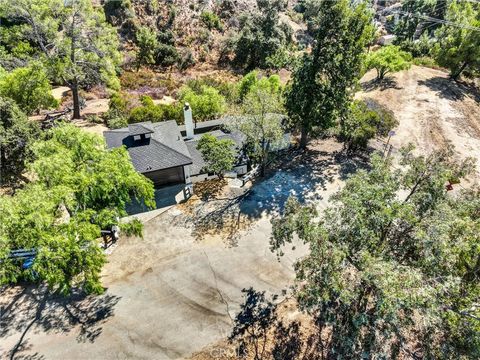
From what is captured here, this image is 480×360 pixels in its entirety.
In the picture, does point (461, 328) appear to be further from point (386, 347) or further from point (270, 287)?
point (270, 287)

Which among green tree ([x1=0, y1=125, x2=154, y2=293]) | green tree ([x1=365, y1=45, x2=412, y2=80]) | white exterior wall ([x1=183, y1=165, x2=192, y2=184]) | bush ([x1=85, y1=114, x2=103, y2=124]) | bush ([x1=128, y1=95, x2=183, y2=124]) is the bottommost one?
white exterior wall ([x1=183, y1=165, x2=192, y2=184])

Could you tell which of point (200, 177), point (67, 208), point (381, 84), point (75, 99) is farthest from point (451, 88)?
point (67, 208)

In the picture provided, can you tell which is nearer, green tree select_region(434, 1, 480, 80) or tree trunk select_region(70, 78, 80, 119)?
tree trunk select_region(70, 78, 80, 119)

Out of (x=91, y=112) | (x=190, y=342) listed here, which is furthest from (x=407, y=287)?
(x=91, y=112)

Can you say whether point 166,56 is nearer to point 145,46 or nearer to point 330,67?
point 145,46

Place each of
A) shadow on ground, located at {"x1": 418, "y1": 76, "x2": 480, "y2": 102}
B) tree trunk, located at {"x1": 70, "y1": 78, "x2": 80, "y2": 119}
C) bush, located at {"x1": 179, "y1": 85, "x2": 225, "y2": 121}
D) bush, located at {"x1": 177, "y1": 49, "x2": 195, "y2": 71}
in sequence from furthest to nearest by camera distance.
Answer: bush, located at {"x1": 177, "y1": 49, "x2": 195, "y2": 71} < shadow on ground, located at {"x1": 418, "y1": 76, "x2": 480, "y2": 102} < bush, located at {"x1": 179, "y1": 85, "x2": 225, "y2": 121} < tree trunk, located at {"x1": 70, "y1": 78, "x2": 80, "y2": 119}

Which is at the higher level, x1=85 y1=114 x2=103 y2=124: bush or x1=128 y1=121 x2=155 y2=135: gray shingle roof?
x1=128 y1=121 x2=155 y2=135: gray shingle roof

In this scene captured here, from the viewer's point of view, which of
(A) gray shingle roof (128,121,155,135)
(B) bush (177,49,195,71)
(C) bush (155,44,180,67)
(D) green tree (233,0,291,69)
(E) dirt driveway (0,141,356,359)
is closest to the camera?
(E) dirt driveway (0,141,356,359)

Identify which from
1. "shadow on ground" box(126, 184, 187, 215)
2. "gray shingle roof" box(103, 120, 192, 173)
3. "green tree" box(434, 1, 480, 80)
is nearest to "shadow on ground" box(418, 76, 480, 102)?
"green tree" box(434, 1, 480, 80)

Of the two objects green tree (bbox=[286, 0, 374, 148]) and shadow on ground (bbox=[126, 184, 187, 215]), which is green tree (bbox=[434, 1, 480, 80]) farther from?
shadow on ground (bbox=[126, 184, 187, 215])
